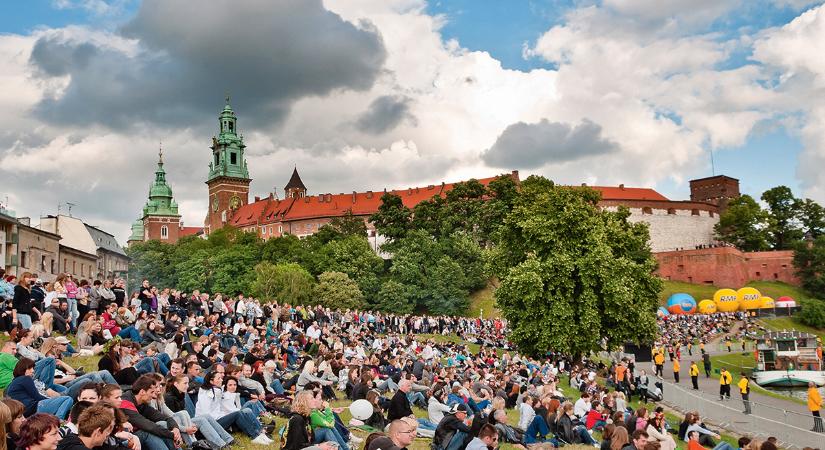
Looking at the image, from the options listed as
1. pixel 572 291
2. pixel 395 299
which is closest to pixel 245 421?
pixel 572 291

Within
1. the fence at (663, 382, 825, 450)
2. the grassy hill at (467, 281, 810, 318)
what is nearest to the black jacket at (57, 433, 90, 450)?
the fence at (663, 382, 825, 450)

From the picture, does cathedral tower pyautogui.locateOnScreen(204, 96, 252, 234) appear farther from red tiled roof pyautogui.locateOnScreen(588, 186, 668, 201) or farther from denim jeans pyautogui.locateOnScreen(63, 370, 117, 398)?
denim jeans pyautogui.locateOnScreen(63, 370, 117, 398)

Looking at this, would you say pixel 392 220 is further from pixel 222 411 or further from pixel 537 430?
pixel 222 411

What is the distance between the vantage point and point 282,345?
2116cm

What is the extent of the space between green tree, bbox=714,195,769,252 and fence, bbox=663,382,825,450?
8939 cm

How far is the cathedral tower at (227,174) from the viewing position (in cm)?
12781

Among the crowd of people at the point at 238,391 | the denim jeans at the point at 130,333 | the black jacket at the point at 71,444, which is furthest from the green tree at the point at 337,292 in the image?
the black jacket at the point at 71,444

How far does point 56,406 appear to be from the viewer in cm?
938

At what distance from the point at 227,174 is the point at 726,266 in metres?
84.3

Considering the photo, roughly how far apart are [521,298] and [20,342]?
25.9 m

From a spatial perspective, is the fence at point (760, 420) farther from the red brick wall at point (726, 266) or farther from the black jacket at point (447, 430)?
the red brick wall at point (726, 266)

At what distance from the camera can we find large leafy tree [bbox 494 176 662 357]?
33719 millimetres

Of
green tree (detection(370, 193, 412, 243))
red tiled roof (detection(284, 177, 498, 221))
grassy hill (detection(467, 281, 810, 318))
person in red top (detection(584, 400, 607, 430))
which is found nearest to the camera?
person in red top (detection(584, 400, 607, 430))

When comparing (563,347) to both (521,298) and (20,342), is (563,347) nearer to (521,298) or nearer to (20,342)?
(521,298)
